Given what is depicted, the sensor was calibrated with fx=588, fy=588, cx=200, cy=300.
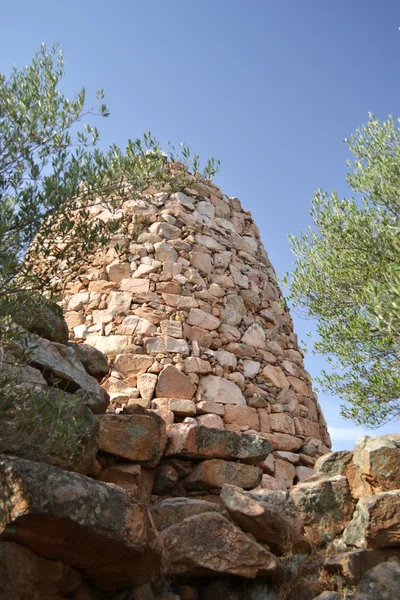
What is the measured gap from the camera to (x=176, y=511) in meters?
4.83

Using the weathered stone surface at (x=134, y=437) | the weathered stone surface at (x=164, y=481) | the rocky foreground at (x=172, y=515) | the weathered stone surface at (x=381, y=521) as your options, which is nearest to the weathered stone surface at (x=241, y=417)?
the rocky foreground at (x=172, y=515)

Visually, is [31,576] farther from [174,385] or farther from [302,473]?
[302,473]

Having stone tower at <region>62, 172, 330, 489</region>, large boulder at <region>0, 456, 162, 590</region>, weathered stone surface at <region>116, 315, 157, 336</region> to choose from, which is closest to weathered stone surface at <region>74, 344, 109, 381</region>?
stone tower at <region>62, 172, 330, 489</region>

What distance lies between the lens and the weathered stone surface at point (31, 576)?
3359 millimetres

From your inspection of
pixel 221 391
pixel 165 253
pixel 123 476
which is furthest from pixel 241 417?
pixel 165 253

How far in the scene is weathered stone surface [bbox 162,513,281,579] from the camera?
4160 mm

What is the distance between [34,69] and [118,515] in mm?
3906

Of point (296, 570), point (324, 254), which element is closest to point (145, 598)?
point (296, 570)

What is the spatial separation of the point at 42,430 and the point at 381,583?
2516 millimetres

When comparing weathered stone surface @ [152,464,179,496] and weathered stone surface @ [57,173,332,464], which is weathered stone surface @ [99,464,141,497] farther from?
weathered stone surface @ [57,173,332,464]

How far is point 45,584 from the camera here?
11.7 ft

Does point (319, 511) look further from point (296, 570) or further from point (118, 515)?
point (118, 515)

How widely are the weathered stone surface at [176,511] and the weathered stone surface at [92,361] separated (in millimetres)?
1635

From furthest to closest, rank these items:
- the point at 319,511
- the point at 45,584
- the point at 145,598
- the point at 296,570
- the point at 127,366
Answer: the point at 127,366 → the point at 319,511 → the point at 296,570 → the point at 145,598 → the point at 45,584
